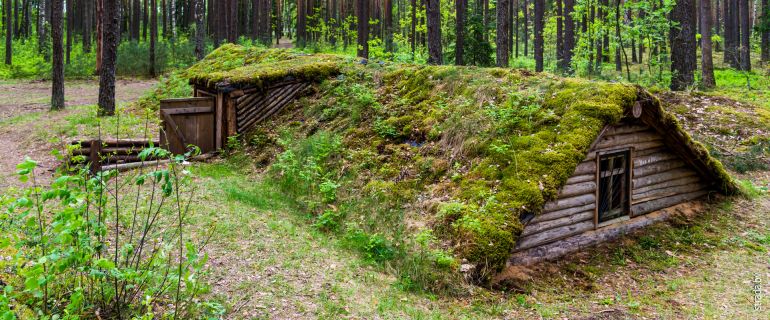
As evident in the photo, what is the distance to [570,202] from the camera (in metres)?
8.38

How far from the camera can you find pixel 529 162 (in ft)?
27.0

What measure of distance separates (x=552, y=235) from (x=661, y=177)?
11.4 feet

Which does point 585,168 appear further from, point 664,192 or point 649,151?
point 664,192

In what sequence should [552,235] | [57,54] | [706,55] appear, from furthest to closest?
[706,55], [57,54], [552,235]

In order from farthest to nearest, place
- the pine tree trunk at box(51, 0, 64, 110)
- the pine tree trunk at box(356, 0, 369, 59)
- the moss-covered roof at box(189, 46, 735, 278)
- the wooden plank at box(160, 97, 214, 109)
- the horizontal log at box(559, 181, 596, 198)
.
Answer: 1. the pine tree trunk at box(356, 0, 369, 59)
2. the pine tree trunk at box(51, 0, 64, 110)
3. the wooden plank at box(160, 97, 214, 109)
4. the horizontal log at box(559, 181, 596, 198)
5. the moss-covered roof at box(189, 46, 735, 278)

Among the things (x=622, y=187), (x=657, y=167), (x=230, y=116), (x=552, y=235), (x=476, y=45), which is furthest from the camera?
(x=476, y=45)

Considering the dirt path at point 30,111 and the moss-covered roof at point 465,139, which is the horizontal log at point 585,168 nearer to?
the moss-covered roof at point 465,139

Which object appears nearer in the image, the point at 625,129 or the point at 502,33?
the point at 625,129

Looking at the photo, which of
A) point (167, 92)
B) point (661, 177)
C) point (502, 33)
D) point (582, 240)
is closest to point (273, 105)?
point (167, 92)

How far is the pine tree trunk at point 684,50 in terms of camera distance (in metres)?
17.8

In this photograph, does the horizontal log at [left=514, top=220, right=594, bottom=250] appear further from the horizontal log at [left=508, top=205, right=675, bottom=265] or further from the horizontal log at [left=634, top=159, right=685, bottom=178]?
the horizontal log at [left=634, top=159, right=685, bottom=178]

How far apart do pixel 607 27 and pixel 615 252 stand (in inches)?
484

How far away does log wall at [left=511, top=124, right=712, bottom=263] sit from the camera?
316 inches

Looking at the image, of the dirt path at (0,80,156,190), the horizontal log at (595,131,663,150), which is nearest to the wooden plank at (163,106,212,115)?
the dirt path at (0,80,156,190)
